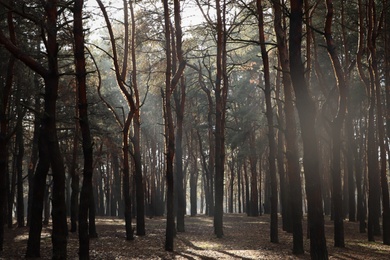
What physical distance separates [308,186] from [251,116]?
22.1 meters

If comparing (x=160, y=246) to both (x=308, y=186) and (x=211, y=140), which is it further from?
(x=211, y=140)

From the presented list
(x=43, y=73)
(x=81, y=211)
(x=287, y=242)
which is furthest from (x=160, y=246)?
(x=43, y=73)

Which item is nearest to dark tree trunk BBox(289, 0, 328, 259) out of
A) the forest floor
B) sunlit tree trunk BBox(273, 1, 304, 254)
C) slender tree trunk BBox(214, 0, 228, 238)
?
the forest floor

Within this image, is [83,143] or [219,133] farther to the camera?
[219,133]

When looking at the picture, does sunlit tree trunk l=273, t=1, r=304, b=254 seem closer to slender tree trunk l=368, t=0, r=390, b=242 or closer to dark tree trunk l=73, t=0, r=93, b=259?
slender tree trunk l=368, t=0, r=390, b=242

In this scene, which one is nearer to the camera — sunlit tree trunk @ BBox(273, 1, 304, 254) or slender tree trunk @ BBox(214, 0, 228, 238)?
sunlit tree trunk @ BBox(273, 1, 304, 254)

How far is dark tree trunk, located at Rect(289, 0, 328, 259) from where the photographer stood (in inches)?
360

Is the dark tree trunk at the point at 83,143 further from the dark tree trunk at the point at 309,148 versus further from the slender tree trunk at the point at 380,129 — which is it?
the slender tree trunk at the point at 380,129

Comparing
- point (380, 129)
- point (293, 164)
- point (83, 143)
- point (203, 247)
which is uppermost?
point (380, 129)

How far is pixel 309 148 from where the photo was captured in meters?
9.24

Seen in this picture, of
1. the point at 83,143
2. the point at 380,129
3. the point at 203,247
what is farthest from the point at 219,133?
the point at 83,143

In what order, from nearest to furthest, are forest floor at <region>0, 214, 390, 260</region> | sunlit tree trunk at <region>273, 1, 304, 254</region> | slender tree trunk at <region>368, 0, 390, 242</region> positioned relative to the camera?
forest floor at <region>0, 214, 390, 260</region>, sunlit tree trunk at <region>273, 1, 304, 254</region>, slender tree trunk at <region>368, 0, 390, 242</region>

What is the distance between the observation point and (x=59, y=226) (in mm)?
9930

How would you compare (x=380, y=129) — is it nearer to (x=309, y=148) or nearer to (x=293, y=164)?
(x=293, y=164)
